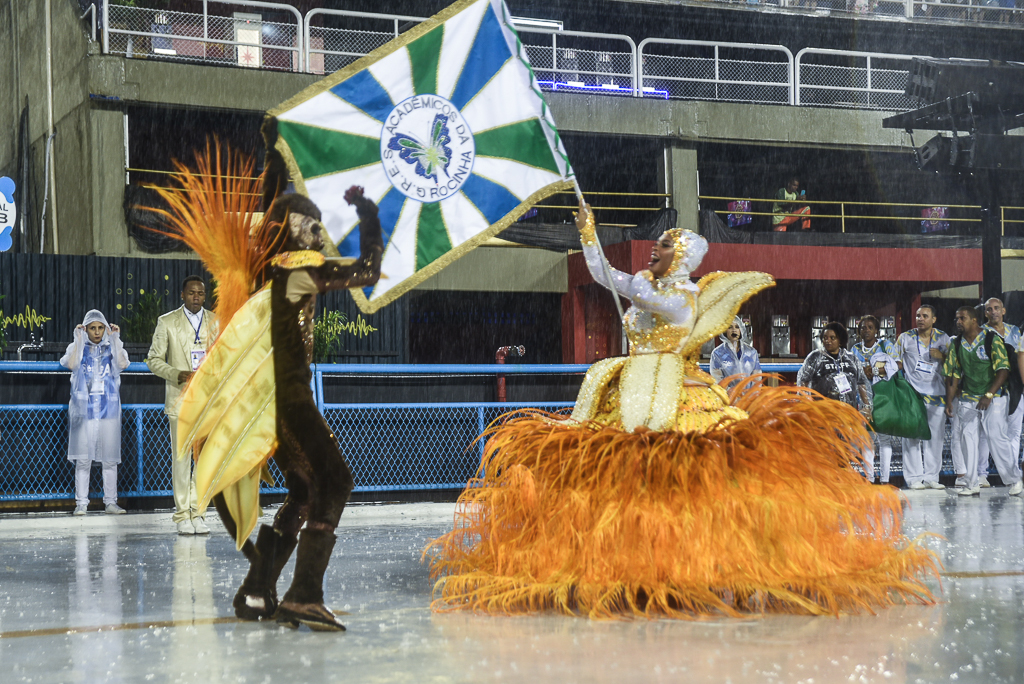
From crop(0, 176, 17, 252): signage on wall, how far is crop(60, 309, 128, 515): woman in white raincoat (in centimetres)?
920

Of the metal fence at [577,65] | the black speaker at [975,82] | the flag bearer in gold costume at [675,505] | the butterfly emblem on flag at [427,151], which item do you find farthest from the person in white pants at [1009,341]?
the metal fence at [577,65]

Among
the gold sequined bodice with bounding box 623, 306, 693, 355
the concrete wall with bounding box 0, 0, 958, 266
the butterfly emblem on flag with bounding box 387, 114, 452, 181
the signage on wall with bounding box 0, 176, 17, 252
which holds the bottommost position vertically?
the gold sequined bodice with bounding box 623, 306, 693, 355

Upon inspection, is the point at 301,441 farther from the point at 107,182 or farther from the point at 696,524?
the point at 107,182

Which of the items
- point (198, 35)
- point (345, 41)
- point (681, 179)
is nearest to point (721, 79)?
point (681, 179)

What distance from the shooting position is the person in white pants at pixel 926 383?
10047mm

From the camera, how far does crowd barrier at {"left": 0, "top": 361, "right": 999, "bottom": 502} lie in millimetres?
8742

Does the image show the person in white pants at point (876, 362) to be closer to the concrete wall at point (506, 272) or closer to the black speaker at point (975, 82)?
the black speaker at point (975, 82)

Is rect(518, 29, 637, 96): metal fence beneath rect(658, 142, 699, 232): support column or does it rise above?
above

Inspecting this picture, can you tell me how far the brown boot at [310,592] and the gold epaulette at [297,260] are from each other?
1005mm

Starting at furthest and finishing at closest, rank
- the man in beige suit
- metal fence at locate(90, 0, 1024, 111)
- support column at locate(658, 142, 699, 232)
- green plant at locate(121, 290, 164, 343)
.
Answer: support column at locate(658, 142, 699, 232)
metal fence at locate(90, 0, 1024, 111)
green plant at locate(121, 290, 164, 343)
the man in beige suit

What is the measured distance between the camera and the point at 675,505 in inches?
165

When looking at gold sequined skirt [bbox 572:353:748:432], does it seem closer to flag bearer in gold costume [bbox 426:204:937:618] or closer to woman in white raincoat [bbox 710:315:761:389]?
flag bearer in gold costume [bbox 426:204:937:618]

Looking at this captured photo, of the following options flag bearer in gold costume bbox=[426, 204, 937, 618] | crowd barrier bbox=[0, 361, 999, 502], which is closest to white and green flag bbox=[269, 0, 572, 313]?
flag bearer in gold costume bbox=[426, 204, 937, 618]

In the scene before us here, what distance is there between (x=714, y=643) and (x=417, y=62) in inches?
113
